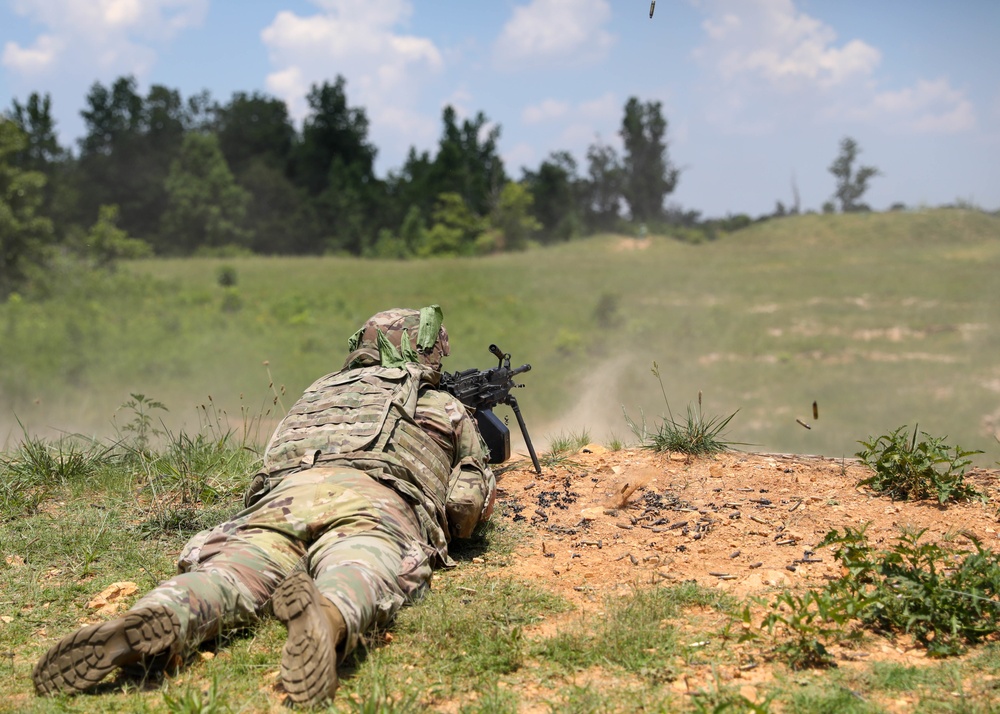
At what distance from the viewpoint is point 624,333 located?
29000 millimetres

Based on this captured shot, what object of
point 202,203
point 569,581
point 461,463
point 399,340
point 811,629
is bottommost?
point 569,581

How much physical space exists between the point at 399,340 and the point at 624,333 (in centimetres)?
2431

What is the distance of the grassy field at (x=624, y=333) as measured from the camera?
23828mm

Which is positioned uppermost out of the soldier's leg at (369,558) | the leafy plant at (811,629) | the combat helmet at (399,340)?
the combat helmet at (399,340)

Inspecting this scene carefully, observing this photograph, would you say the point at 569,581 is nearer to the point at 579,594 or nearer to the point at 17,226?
the point at 579,594

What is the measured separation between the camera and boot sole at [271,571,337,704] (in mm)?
2900

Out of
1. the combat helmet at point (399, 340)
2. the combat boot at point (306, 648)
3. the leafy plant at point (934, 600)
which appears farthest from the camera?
the combat helmet at point (399, 340)

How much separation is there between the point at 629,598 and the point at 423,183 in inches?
1739

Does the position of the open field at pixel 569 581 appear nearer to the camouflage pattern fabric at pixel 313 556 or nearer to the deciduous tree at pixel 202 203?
the camouflage pattern fabric at pixel 313 556

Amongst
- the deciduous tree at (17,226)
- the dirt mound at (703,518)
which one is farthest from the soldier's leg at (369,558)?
the deciduous tree at (17,226)

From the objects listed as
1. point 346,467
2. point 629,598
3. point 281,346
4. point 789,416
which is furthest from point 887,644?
point 281,346

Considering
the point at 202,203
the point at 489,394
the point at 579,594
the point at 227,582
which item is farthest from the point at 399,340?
the point at 202,203

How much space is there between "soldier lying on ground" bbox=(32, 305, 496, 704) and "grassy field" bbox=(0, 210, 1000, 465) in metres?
16.7

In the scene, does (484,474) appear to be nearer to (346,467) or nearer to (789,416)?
(346,467)
